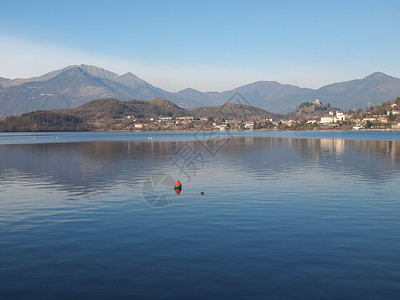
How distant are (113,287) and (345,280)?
29.1ft

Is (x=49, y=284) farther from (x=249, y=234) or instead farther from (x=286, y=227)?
(x=286, y=227)

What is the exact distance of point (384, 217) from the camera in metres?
23.2

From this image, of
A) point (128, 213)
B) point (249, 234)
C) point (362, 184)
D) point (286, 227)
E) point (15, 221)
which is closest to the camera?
point (249, 234)

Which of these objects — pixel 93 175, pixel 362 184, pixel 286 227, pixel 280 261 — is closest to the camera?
pixel 280 261

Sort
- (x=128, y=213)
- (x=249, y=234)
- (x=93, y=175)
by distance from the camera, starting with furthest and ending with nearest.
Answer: (x=93, y=175), (x=128, y=213), (x=249, y=234)

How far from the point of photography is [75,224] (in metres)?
22.0

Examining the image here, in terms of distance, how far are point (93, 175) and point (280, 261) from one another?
33597 millimetres

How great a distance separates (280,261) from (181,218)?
372 inches

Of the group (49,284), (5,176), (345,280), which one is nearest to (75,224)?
(49,284)

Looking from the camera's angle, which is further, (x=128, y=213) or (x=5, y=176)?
(x=5, y=176)

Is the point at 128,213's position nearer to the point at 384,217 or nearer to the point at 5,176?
the point at 384,217

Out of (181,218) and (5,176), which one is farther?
(5,176)

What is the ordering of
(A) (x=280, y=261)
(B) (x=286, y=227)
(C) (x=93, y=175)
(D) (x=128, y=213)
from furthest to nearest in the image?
1. (C) (x=93, y=175)
2. (D) (x=128, y=213)
3. (B) (x=286, y=227)
4. (A) (x=280, y=261)

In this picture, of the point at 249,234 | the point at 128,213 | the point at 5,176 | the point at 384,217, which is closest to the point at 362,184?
the point at 384,217
